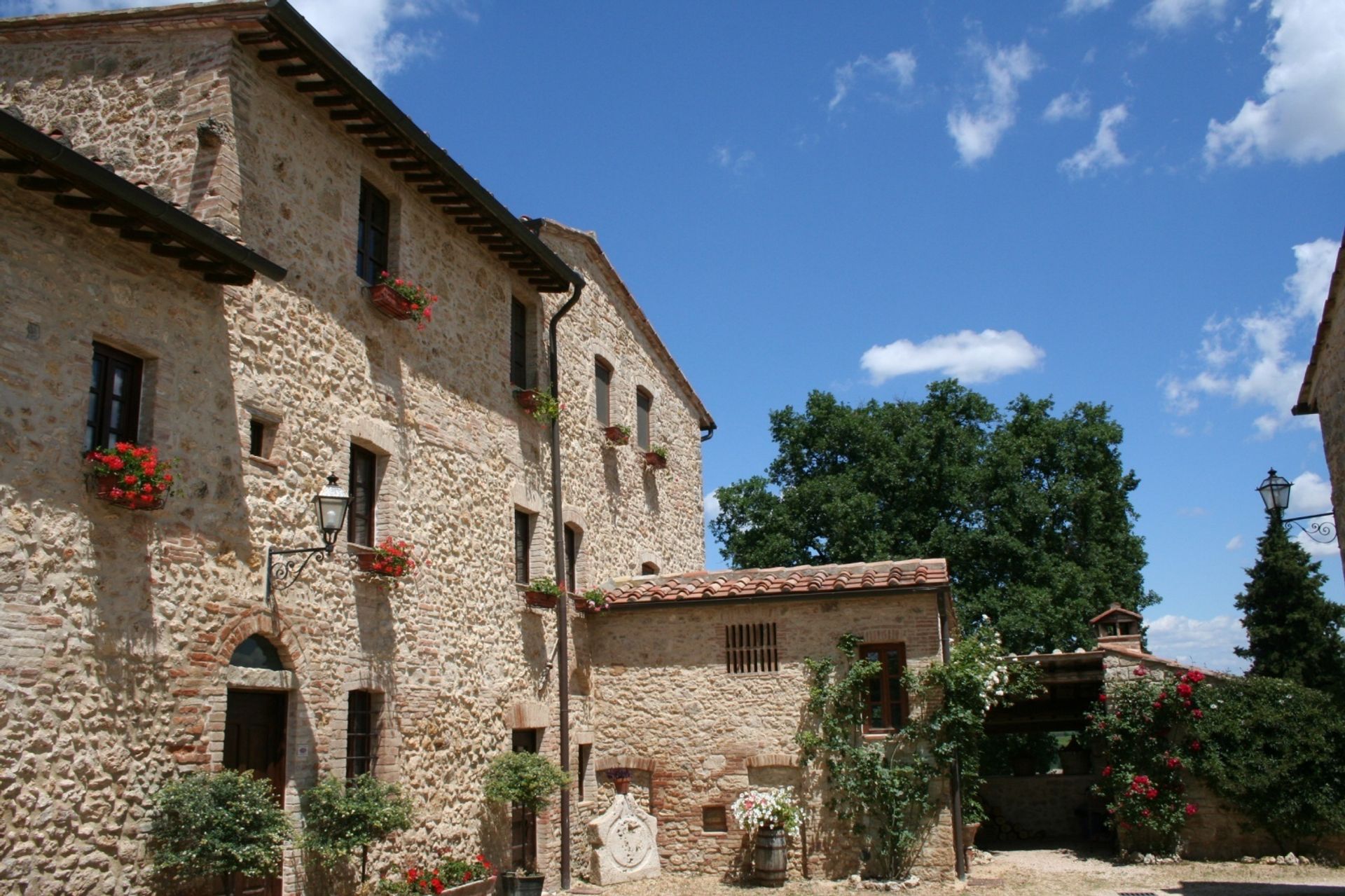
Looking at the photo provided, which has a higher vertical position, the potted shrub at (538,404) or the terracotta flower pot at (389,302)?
the terracotta flower pot at (389,302)

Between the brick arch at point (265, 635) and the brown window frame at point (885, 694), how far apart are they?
25.0 ft

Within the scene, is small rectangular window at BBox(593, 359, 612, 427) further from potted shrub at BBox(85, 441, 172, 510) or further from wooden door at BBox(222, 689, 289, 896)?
potted shrub at BBox(85, 441, 172, 510)

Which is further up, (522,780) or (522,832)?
(522,780)

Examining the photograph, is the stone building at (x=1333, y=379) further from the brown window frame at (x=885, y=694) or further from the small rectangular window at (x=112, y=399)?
the small rectangular window at (x=112, y=399)

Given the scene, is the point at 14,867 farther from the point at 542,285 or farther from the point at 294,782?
the point at 542,285

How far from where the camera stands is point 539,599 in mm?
14203

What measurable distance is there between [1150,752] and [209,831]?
13.2 meters

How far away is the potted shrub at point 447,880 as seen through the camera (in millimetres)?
10328

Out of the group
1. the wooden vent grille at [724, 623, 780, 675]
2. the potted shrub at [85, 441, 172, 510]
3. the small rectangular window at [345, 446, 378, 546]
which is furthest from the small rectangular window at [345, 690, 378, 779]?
the wooden vent grille at [724, 623, 780, 675]

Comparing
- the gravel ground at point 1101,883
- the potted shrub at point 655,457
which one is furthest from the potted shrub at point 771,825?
the potted shrub at point 655,457

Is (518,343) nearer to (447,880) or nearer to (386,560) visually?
(386,560)

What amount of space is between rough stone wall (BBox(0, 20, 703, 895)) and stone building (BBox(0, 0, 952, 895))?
0.03 m

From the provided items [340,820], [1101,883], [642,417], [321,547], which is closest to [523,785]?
[340,820]

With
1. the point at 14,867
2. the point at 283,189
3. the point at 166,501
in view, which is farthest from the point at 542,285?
the point at 14,867
